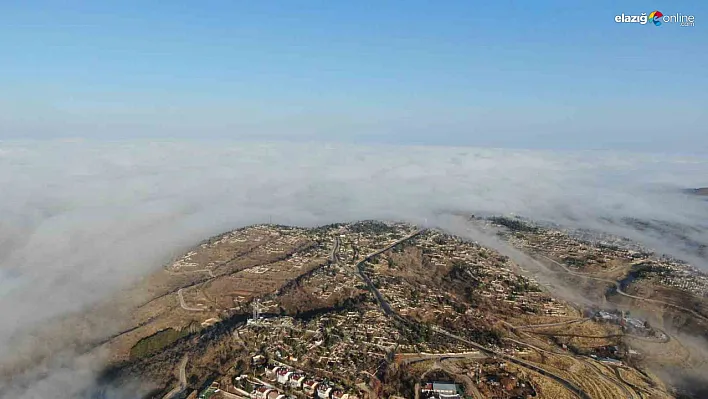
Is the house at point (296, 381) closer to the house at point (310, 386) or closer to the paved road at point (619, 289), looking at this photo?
the house at point (310, 386)

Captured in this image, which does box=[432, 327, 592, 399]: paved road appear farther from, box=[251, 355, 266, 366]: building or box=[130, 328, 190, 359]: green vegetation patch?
box=[130, 328, 190, 359]: green vegetation patch

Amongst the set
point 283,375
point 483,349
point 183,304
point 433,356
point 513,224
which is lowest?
point 513,224

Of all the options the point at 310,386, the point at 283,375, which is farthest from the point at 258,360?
the point at 310,386

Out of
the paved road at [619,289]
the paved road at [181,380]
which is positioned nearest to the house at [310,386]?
the paved road at [181,380]

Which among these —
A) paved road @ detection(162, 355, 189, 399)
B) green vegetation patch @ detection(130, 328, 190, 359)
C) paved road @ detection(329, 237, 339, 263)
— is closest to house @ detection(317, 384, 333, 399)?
paved road @ detection(162, 355, 189, 399)

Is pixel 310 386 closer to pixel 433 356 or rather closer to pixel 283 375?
pixel 283 375

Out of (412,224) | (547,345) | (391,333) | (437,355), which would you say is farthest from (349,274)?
(412,224)
